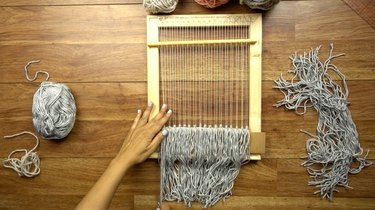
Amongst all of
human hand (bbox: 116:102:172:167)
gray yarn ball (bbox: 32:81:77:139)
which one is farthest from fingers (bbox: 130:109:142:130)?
gray yarn ball (bbox: 32:81:77:139)

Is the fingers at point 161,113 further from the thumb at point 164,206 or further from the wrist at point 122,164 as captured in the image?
the thumb at point 164,206

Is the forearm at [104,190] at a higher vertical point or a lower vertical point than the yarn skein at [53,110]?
lower

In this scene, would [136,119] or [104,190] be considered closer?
[104,190]

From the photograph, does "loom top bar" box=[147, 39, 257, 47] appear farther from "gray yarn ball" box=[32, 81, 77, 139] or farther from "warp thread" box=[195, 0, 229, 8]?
"gray yarn ball" box=[32, 81, 77, 139]

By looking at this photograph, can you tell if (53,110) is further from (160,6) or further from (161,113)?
(160,6)

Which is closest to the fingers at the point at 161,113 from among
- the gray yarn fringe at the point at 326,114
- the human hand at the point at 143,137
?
the human hand at the point at 143,137

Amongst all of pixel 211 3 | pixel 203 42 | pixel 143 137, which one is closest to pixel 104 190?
pixel 143 137

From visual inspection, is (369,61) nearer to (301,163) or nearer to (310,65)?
(310,65)

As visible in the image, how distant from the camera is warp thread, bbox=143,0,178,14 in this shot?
3.77ft

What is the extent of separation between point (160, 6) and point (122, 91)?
347 mm

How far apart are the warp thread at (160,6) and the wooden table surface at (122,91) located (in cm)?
6

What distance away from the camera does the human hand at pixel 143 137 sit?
1168 mm

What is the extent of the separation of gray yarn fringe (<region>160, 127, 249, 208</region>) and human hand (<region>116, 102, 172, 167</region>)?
A: 39mm

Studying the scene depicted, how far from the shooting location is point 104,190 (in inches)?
43.2
